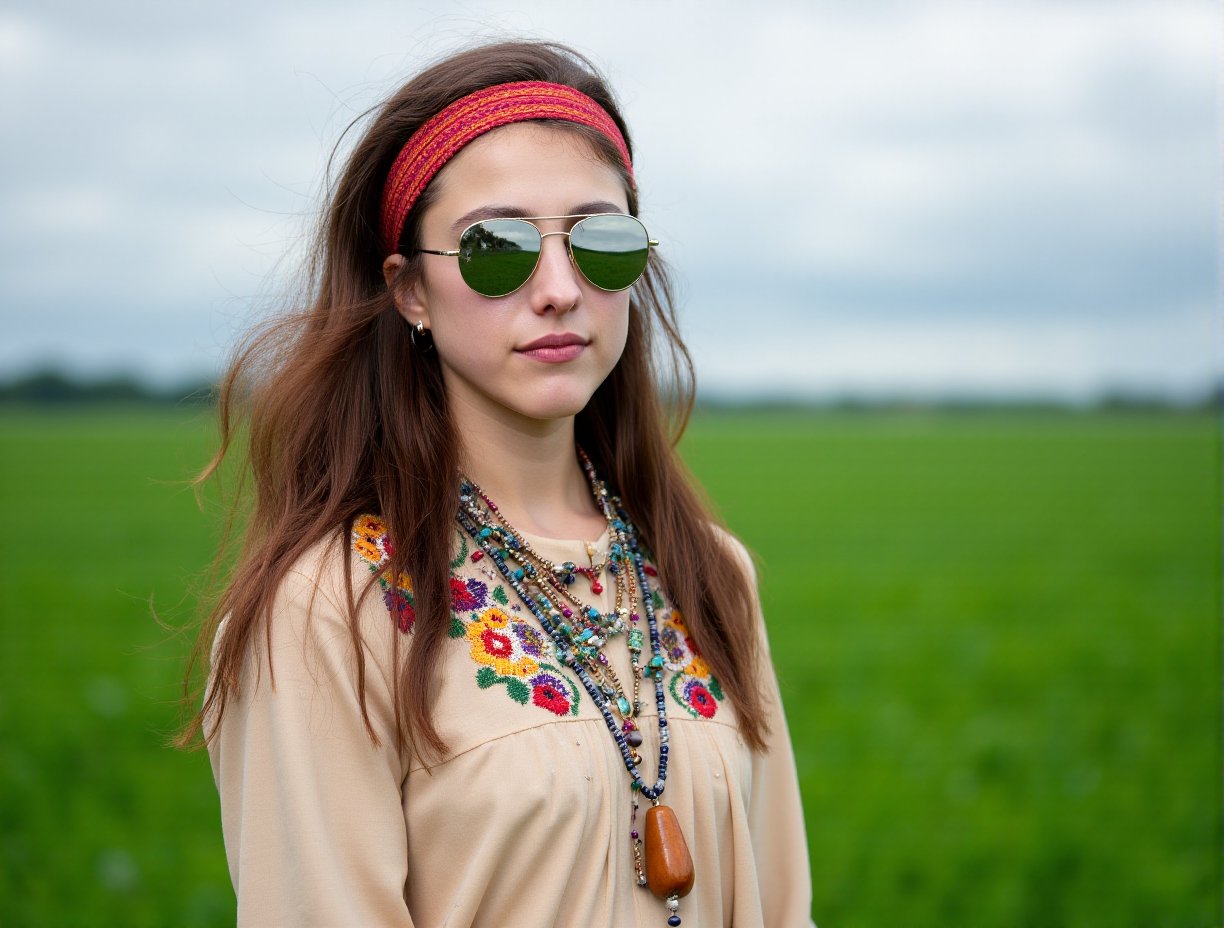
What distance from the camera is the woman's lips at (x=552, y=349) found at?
7.16ft

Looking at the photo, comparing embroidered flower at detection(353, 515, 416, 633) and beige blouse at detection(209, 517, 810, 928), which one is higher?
embroidered flower at detection(353, 515, 416, 633)

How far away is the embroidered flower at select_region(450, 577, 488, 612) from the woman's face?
0.34 metres

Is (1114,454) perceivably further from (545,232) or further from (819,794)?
(545,232)

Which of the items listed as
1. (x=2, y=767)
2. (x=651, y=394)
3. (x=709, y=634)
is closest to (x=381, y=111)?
(x=651, y=394)

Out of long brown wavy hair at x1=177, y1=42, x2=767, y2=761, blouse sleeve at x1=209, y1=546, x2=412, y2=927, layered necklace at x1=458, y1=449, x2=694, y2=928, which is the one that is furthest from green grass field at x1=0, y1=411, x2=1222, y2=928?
layered necklace at x1=458, y1=449, x2=694, y2=928

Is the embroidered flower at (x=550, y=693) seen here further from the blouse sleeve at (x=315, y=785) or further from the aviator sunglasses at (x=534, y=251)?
the aviator sunglasses at (x=534, y=251)

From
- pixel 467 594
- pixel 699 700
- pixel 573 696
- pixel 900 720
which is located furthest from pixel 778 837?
pixel 900 720

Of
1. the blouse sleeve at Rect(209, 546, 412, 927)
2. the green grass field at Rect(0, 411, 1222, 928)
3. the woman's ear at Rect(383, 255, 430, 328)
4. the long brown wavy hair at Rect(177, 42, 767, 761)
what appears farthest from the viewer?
the green grass field at Rect(0, 411, 1222, 928)

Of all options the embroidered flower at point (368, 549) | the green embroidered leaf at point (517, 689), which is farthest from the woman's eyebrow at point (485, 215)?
the green embroidered leaf at point (517, 689)

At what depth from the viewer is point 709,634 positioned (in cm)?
248

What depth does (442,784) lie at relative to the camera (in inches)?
76.8

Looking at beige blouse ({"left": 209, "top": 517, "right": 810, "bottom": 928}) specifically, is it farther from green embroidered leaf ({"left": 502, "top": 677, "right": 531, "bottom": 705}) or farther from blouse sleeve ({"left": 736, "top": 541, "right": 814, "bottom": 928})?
blouse sleeve ({"left": 736, "top": 541, "right": 814, "bottom": 928})

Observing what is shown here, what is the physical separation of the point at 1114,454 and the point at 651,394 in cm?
4811

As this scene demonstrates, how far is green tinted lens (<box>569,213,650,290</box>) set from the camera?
7.15 feet
